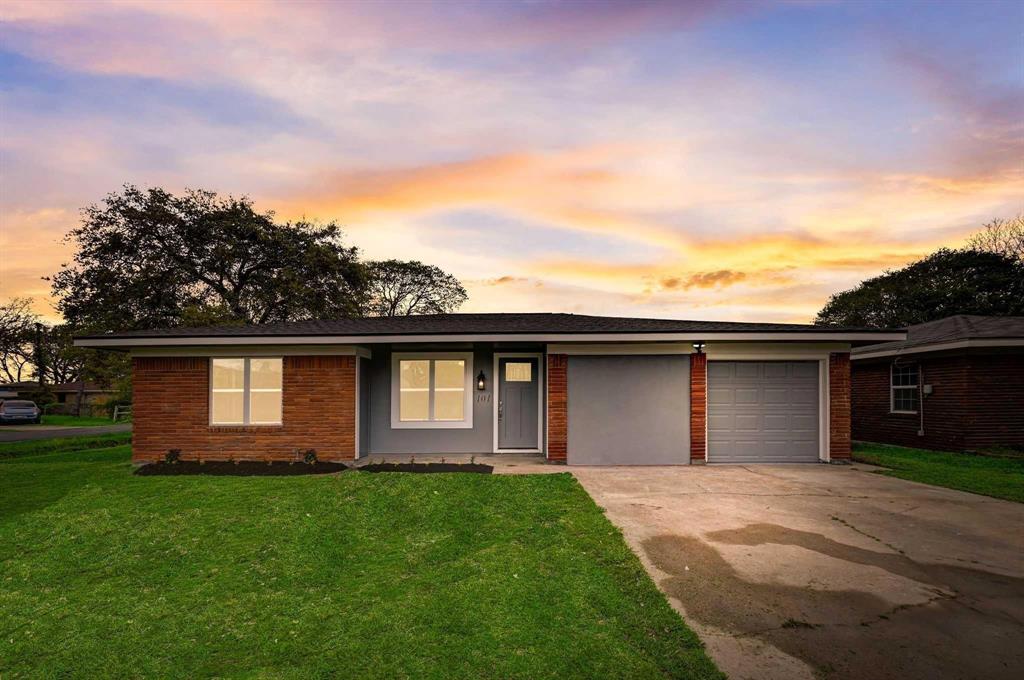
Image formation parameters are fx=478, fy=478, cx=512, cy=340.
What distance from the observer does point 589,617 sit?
376 centimetres

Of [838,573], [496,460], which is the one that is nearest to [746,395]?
[496,460]

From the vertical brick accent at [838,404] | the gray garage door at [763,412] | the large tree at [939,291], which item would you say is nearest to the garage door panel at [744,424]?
the gray garage door at [763,412]

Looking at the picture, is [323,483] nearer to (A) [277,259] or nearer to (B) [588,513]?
(B) [588,513]

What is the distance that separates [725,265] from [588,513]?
1511 cm

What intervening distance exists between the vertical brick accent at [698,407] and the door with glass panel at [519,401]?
3.61 metres

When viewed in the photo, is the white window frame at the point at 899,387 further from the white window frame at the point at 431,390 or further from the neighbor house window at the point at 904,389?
the white window frame at the point at 431,390

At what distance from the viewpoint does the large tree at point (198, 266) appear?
25.7 meters

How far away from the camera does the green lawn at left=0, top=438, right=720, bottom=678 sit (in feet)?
10.8

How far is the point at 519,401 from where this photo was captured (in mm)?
11984

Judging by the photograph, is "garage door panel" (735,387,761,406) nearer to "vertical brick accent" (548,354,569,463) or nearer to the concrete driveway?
the concrete driveway

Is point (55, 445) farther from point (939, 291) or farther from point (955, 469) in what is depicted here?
point (939, 291)

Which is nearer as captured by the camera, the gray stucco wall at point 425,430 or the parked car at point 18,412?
the gray stucco wall at point 425,430

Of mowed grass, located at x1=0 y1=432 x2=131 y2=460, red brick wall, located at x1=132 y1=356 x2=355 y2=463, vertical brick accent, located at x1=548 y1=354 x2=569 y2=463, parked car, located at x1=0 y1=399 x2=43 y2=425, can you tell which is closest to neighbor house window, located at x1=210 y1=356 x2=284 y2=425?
red brick wall, located at x1=132 y1=356 x2=355 y2=463

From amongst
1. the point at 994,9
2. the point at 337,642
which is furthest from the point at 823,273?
the point at 337,642
